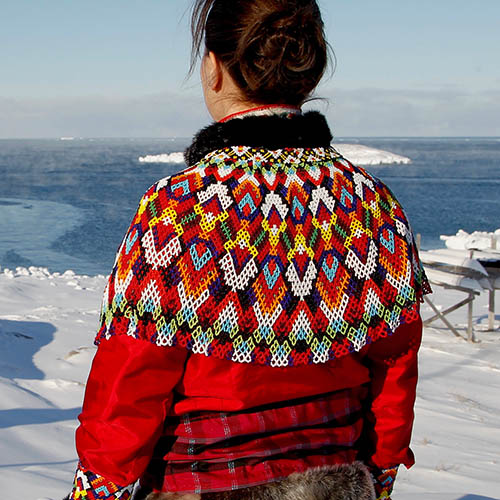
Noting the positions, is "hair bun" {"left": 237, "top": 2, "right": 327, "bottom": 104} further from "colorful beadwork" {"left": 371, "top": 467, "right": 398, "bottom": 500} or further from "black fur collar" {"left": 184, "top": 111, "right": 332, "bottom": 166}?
"colorful beadwork" {"left": 371, "top": 467, "right": 398, "bottom": 500}

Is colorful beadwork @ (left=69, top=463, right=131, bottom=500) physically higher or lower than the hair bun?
lower

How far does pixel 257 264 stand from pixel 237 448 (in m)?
0.38

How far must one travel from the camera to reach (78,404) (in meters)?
5.50

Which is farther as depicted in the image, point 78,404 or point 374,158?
point 374,158

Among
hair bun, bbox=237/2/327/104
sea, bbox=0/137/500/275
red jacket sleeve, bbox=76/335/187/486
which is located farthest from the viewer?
sea, bbox=0/137/500/275

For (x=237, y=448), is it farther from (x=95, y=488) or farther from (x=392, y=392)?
(x=392, y=392)

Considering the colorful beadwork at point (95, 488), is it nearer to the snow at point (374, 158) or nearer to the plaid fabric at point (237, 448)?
the plaid fabric at point (237, 448)

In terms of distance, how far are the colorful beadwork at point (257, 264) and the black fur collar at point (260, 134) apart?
0.02 meters

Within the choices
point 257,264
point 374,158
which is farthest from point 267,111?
point 374,158

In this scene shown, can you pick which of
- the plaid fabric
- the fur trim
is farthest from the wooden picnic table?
the plaid fabric

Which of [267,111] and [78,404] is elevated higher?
[267,111]

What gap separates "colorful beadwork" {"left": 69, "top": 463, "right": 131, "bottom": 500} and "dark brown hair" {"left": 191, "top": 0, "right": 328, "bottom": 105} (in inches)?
34.2

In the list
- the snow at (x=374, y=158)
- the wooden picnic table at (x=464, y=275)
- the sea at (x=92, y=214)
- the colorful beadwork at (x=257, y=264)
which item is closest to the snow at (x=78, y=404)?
the wooden picnic table at (x=464, y=275)

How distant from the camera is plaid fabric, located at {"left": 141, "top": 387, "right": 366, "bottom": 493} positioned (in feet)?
4.42
